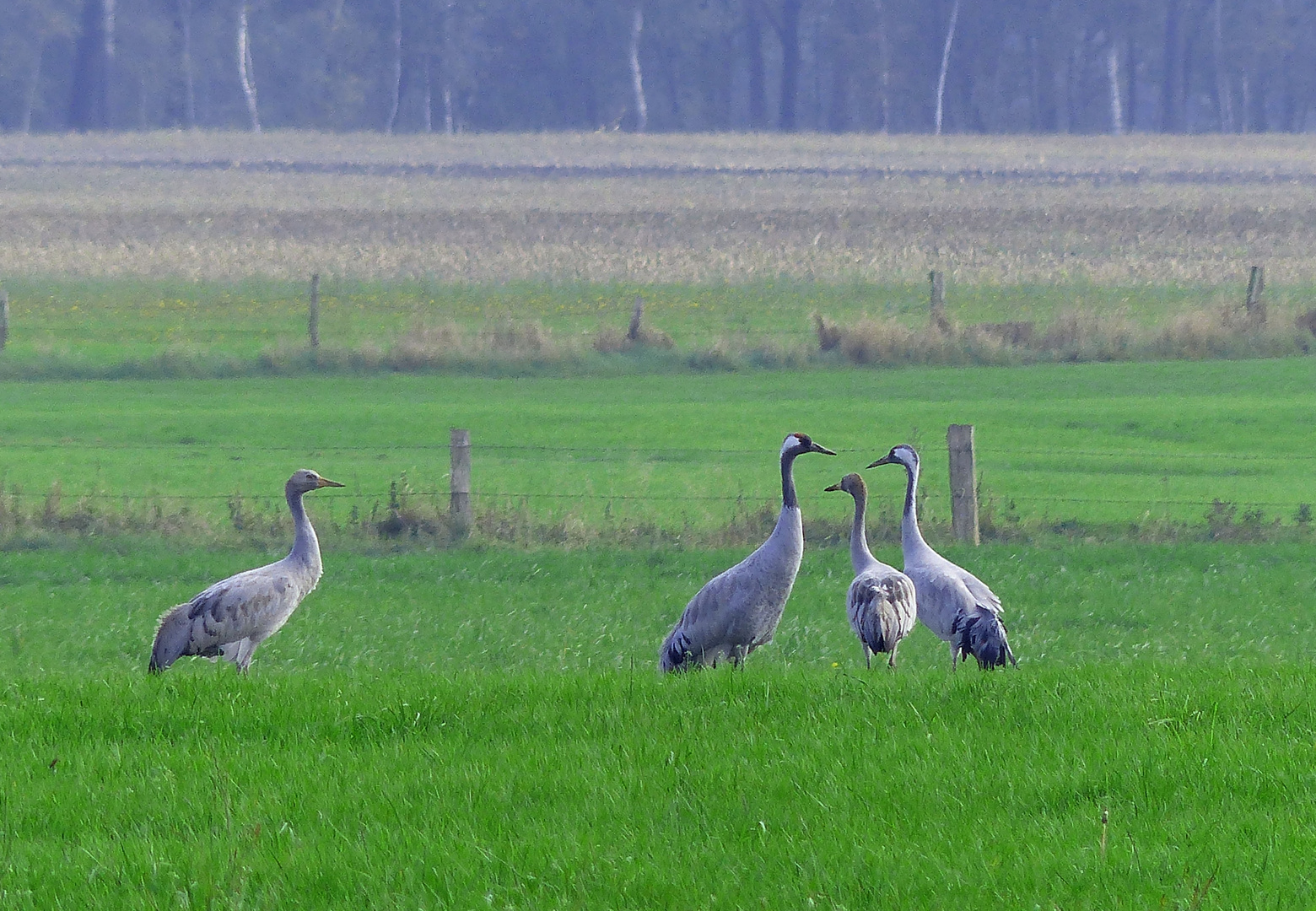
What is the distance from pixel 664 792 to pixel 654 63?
107 metres

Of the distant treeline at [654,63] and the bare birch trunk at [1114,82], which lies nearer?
the distant treeline at [654,63]

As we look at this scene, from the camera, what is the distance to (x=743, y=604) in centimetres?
1140

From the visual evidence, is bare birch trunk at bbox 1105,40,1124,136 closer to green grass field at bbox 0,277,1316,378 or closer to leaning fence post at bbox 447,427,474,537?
green grass field at bbox 0,277,1316,378

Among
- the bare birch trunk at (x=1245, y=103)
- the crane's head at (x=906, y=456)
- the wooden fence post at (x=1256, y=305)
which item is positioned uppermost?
the bare birch trunk at (x=1245, y=103)

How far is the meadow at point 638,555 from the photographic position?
20.5ft

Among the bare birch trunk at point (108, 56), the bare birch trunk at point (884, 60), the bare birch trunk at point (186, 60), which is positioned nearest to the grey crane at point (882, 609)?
the bare birch trunk at point (108, 56)

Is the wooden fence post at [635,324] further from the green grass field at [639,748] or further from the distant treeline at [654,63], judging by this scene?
the distant treeline at [654,63]

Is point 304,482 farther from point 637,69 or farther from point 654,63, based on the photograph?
point 654,63

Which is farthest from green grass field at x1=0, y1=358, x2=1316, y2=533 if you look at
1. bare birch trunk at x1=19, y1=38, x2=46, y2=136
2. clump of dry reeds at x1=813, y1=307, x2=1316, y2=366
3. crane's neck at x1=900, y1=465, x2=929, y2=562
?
bare birch trunk at x1=19, y1=38, x2=46, y2=136

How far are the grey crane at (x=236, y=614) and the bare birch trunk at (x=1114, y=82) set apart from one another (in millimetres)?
93619

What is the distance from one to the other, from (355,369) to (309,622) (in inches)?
696

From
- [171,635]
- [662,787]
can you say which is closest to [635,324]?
[171,635]

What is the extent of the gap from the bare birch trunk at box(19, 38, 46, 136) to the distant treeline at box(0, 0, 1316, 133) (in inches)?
7.3

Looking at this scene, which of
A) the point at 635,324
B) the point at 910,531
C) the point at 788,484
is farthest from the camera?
the point at 635,324
